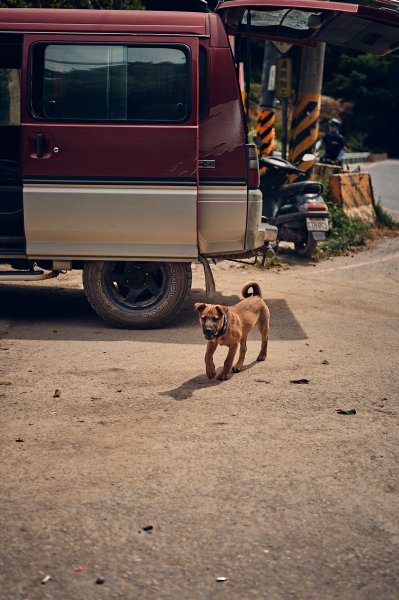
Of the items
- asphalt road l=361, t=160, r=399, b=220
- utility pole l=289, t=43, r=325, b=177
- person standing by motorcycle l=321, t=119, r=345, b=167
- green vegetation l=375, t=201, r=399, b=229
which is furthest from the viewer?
person standing by motorcycle l=321, t=119, r=345, b=167

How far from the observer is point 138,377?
6973 millimetres

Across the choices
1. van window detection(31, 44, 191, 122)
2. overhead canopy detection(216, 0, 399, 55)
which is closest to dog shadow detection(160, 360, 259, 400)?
van window detection(31, 44, 191, 122)

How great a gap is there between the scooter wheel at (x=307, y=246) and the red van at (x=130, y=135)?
12.5ft

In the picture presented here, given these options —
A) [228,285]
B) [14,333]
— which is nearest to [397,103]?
[228,285]

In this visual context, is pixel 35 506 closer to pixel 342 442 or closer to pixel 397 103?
pixel 342 442

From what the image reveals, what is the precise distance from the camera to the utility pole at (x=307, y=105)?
48.4 feet

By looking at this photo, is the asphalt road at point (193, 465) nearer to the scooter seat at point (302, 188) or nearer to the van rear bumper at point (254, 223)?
the van rear bumper at point (254, 223)

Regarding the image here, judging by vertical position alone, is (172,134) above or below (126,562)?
above

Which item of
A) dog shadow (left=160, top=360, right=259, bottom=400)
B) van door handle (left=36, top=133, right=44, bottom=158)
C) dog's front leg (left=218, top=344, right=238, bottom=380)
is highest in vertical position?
van door handle (left=36, top=133, right=44, bottom=158)

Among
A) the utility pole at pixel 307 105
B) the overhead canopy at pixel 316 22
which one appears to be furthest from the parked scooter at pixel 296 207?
the overhead canopy at pixel 316 22

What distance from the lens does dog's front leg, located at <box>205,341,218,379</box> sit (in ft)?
22.5

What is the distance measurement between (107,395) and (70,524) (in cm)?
207

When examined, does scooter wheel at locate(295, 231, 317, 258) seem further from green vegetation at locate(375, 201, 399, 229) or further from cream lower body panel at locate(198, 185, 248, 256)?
cream lower body panel at locate(198, 185, 248, 256)

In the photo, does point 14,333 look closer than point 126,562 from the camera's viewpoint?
No
